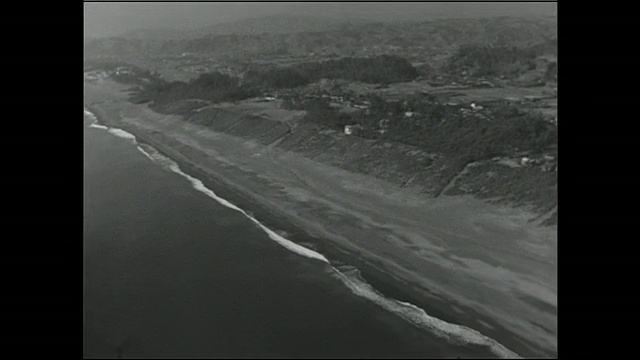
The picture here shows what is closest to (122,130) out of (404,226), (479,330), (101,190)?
(101,190)

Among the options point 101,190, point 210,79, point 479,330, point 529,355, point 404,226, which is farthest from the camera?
point 210,79

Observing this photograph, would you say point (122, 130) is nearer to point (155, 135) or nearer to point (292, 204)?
point (155, 135)

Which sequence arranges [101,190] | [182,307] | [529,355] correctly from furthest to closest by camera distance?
[101,190] < [182,307] < [529,355]

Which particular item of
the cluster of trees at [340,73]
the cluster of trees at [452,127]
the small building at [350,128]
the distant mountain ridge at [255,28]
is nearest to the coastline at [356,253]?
the small building at [350,128]

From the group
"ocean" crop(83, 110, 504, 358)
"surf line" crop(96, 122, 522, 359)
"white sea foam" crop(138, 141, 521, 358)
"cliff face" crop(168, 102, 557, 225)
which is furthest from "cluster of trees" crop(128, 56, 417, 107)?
"white sea foam" crop(138, 141, 521, 358)

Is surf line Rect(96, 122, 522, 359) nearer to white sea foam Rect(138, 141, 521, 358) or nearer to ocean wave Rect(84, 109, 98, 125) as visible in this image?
white sea foam Rect(138, 141, 521, 358)
